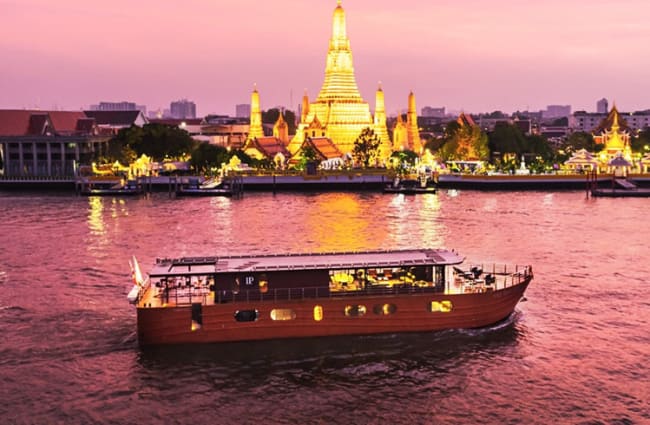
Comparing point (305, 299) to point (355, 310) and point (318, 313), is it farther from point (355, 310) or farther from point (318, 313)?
point (355, 310)

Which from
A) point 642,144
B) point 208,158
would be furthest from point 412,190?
point 642,144

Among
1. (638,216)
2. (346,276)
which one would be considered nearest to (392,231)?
(638,216)

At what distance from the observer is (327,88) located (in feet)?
350

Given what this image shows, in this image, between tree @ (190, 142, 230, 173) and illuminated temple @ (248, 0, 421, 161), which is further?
illuminated temple @ (248, 0, 421, 161)

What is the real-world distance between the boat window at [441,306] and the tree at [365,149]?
221 ft

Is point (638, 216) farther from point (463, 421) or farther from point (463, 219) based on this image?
point (463, 421)

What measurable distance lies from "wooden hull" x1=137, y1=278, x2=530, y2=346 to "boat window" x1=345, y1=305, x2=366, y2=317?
4.6 inches

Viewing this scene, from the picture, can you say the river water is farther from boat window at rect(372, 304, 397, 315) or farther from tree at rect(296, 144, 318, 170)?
tree at rect(296, 144, 318, 170)

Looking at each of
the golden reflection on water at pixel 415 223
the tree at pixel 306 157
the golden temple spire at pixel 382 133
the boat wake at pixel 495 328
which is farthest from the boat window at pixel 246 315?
the golden temple spire at pixel 382 133

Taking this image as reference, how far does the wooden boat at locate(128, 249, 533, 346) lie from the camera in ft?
74.2

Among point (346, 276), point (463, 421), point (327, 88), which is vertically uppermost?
point (327, 88)

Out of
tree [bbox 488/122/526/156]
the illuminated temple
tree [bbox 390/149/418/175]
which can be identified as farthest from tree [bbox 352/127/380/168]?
tree [bbox 488/122/526/156]

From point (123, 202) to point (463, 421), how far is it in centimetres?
5392

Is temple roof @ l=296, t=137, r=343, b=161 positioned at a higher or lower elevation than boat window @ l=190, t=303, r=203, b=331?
higher
